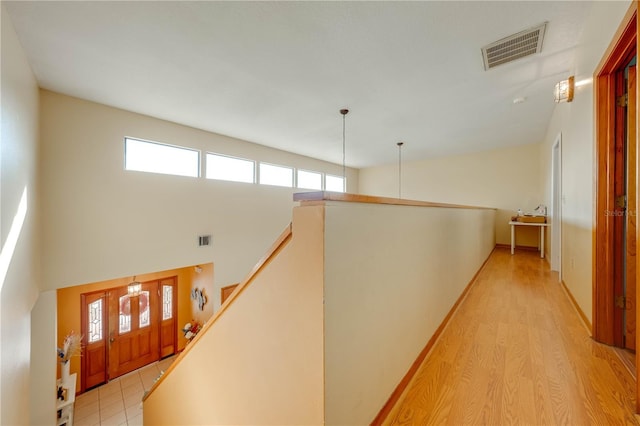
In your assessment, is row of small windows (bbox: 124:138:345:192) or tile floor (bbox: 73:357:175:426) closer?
tile floor (bbox: 73:357:175:426)

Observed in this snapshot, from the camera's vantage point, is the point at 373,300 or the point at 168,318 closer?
the point at 373,300

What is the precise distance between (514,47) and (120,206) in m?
5.38

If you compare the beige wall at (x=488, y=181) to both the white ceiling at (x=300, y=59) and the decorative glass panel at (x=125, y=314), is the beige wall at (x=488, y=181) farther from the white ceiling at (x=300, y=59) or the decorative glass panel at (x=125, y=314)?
the decorative glass panel at (x=125, y=314)

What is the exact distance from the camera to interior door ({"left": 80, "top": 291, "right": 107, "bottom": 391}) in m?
4.59

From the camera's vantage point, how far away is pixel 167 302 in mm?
5582

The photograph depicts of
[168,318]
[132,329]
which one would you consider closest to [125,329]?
[132,329]

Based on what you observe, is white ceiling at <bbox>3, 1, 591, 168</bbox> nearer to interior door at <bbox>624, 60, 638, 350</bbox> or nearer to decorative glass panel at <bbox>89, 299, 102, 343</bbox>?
interior door at <bbox>624, 60, 638, 350</bbox>

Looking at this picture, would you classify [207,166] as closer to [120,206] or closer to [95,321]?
[120,206]

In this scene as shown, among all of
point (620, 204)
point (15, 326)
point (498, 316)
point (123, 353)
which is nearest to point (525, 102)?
point (620, 204)

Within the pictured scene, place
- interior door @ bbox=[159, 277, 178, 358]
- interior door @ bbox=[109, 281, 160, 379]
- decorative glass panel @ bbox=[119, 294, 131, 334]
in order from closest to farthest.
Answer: interior door @ bbox=[109, 281, 160, 379] < decorative glass panel @ bbox=[119, 294, 131, 334] < interior door @ bbox=[159, 277, 178, 358]

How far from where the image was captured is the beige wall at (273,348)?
2.79ft

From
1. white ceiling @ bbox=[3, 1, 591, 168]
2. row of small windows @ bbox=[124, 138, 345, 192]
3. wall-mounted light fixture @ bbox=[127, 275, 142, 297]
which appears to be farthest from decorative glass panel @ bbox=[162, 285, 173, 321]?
white ceiling @ bbox=[3, 1, 591, 168]

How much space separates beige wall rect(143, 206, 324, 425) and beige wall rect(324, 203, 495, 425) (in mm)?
50

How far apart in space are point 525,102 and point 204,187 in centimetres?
554
